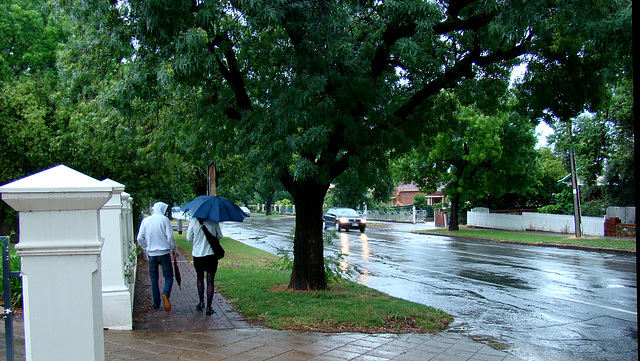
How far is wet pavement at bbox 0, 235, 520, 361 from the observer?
546 centimetres

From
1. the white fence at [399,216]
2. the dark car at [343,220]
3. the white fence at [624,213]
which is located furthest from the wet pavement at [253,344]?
the white fence at [399,216]


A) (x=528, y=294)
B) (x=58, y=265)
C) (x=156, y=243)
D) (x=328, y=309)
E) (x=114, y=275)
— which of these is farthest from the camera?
(x=528, y=294)

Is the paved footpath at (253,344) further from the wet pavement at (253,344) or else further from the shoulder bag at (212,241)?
the shoulder bag at (212,241)

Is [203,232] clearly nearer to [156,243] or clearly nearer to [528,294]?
[156,243]

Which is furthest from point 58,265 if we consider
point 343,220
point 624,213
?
point 343,220

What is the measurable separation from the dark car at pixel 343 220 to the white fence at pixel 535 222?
9.44 meters

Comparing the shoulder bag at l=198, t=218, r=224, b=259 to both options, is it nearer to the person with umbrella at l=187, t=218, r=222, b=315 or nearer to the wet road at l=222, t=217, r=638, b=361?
the person with umbrella at l=187, t=218, r=222, b=315

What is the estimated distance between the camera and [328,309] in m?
7.77

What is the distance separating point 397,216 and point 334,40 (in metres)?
45.7

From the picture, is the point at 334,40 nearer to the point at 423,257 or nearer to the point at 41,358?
the point at 41,358

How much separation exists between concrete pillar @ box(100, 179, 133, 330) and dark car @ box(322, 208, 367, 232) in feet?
84.8

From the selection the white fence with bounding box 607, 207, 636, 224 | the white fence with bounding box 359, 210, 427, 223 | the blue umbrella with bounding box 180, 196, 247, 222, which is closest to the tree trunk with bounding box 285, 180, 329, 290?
the blue umbrella with bounding box 180, 196, 247, 222

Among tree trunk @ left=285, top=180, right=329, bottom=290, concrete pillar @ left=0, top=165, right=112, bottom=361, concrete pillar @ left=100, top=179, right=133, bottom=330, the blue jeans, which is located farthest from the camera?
tree trunk @ left=285, top=180, right=329, bottom=290

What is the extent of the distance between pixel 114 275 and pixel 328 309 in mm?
3101
